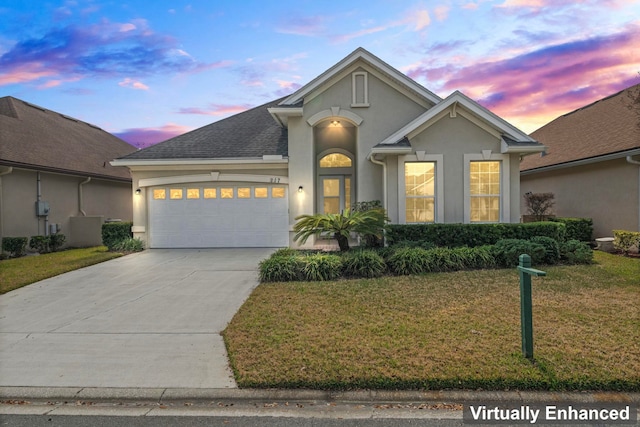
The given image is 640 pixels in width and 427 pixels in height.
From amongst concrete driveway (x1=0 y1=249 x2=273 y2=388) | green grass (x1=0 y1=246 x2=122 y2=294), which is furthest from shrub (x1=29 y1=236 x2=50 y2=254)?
concrete driveway (x1=0 y1=249 x2=273 y2=388)

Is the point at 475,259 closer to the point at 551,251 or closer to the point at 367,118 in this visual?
the point at 551,251

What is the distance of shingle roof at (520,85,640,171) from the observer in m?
12.7

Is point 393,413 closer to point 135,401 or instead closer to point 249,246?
point 135,401

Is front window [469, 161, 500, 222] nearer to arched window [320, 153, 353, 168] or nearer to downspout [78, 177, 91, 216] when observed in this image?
arched window [320, 153, 353, 168]

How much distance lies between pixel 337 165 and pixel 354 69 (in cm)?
380

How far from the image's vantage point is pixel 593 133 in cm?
1493

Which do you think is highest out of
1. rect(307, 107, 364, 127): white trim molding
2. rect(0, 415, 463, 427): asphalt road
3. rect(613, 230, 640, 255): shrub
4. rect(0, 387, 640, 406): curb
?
rect(307, 107, 364, 127): white trim molding

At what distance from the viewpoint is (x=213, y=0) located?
37.4 ft

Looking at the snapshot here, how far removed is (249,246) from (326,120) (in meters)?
5.49

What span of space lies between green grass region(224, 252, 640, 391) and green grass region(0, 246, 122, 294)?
5820mm

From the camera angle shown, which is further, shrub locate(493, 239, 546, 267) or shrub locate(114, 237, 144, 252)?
shrub locate(114, 237, 144, 252)

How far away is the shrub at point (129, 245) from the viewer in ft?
42.0

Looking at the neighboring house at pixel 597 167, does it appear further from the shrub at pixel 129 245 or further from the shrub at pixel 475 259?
the shrub at pixel 129 245

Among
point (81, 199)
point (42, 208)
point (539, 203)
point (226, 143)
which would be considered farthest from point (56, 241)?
point (539, 203)
